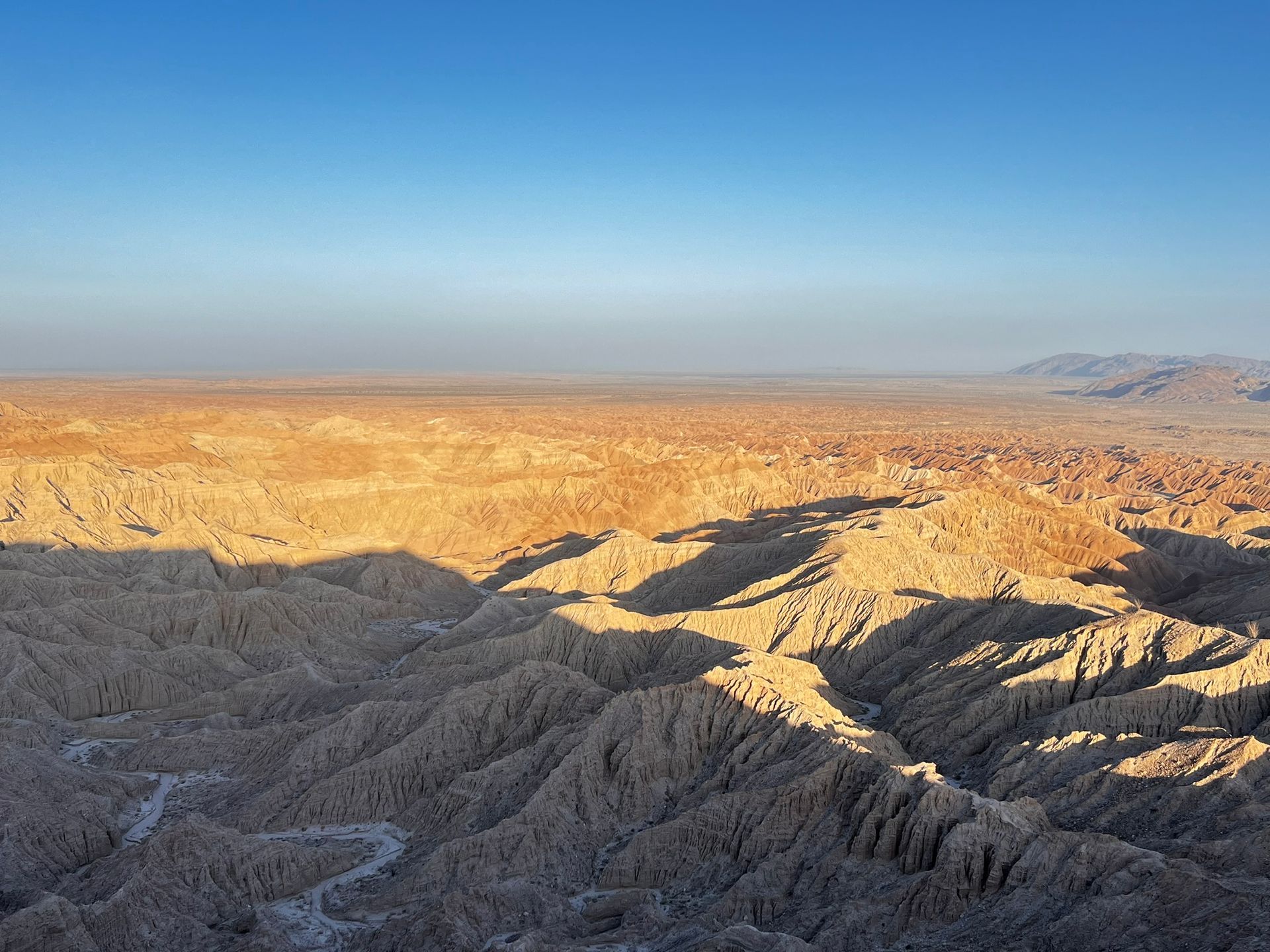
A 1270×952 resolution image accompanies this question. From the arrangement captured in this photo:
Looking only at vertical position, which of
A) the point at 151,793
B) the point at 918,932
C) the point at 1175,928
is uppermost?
the point at 1175,928

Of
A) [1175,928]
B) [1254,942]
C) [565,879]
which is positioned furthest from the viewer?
[565,879]

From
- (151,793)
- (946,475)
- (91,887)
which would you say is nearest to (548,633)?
(151,793)

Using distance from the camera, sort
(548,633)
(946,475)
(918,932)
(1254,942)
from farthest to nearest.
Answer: (946,475), (548,633), (918,932), (1254,942)

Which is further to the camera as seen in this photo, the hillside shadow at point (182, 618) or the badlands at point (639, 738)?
the hillside shadow at point (182, 618)

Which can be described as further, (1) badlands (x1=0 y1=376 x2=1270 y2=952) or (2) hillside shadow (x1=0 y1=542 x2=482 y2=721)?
(2) hillside shadow (x1=0 y1=542 x2=482 y2=721)

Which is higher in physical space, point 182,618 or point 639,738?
point 639,738

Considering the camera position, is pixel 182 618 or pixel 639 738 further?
pixel 182 618

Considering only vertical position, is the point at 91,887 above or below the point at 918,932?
below

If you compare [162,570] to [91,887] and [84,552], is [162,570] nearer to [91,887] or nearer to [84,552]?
[84,552]
